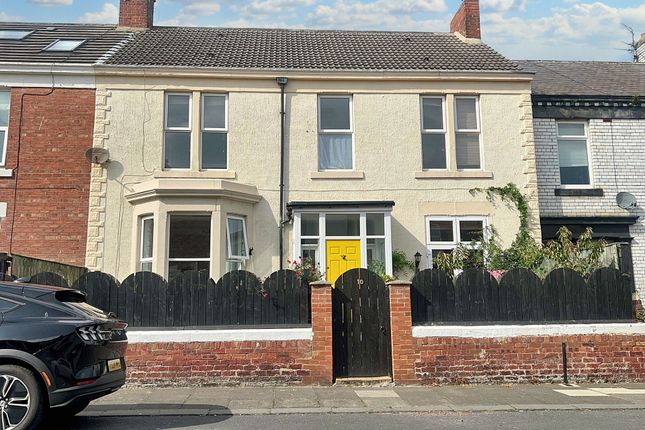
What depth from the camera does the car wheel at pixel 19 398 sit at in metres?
5.33

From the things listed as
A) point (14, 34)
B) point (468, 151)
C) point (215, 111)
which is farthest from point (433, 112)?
point (14, 34)

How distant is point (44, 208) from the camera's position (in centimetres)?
1284

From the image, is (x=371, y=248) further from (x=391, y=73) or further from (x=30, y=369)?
(x=30, y=369)

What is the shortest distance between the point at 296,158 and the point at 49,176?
5.87 m

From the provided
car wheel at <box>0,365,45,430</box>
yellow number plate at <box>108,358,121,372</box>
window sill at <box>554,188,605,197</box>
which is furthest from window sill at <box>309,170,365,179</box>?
car wheel at <box>0,365,45,430</box>

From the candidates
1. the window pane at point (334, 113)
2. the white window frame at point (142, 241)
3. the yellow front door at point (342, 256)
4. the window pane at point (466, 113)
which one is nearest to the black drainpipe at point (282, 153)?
the window pane at point (334, 113)

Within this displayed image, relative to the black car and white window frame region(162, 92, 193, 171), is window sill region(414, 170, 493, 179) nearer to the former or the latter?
white window frame region(162, 92, 193, 171)

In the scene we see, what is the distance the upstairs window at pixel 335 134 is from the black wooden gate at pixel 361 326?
5421mm

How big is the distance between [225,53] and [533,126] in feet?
28.0

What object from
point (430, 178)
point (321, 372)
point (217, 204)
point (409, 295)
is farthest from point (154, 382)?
point (430, 178)

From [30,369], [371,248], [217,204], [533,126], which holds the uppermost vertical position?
[533,126]

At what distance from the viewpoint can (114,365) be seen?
6.07 m

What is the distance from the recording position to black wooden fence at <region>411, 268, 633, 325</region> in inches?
350

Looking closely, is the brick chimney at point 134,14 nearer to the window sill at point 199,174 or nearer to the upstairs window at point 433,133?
the window sill at point 199,174
